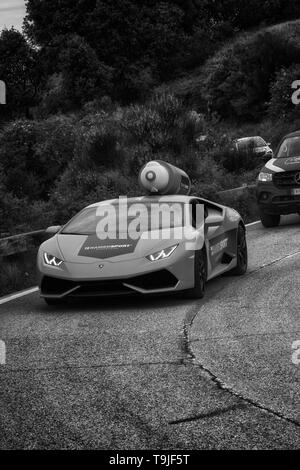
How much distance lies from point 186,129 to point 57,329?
1807 cm

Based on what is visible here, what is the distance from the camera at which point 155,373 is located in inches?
246

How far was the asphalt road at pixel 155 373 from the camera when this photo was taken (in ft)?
15.8

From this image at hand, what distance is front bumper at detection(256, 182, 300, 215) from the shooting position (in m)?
16.6

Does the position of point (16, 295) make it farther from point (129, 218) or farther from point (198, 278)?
point (198, 278)

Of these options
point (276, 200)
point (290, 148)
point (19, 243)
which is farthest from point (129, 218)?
point (290, 148)

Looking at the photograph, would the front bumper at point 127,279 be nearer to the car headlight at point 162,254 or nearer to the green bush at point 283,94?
the car headlight at point 162,254

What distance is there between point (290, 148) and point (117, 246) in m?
8.67

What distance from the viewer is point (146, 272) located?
923 cm

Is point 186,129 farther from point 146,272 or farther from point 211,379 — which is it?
point 211,379

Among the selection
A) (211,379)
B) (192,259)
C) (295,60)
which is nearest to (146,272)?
(192,259)

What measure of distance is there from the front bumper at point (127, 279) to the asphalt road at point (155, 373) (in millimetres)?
209

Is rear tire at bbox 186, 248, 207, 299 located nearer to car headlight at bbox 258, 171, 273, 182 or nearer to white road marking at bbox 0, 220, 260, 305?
white road marking at bbox 0, 220, 260, 305

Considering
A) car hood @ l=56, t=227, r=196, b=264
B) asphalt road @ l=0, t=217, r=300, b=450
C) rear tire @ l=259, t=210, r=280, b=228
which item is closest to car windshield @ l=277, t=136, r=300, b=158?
rear tire @ l=259, t=210, r=280, b=228

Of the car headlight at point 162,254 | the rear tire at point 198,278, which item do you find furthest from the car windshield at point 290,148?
the car headlight at point 162,254
